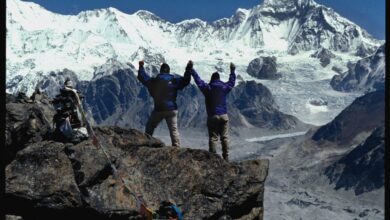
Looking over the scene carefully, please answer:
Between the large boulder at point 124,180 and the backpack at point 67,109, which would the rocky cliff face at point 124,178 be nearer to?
the large boulder at point 124,180

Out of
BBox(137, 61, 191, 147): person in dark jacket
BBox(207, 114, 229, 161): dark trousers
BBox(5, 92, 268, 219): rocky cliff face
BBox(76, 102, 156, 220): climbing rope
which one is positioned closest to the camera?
BBox(5, 92, 268, 219): rocky cliff face

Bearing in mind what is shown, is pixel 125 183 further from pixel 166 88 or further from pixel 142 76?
pixel 142 76

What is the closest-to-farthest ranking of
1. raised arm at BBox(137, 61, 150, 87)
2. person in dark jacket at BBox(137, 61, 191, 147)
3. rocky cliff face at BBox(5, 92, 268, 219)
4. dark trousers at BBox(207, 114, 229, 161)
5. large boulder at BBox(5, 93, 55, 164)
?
rocky cliff face at BBox(5, 92, 268, 219), large boulder at BBox(5, 93, 55, 164), dark trousers at BBox(207, 114, 229, 161), person in dark jacket at BBox(137, 61, 191, 147), raised arm at BBox(137, 61, 150, 87)


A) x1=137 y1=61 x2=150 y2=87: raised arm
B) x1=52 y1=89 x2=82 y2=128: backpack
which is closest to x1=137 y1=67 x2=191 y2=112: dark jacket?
x1=137 y1=61 x2=150 y2=87: raised arm

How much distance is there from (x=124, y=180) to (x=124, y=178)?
241 mm

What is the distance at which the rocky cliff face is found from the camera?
2094cm

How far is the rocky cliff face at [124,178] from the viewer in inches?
824

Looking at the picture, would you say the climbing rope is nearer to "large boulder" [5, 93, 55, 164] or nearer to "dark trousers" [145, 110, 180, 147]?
"large boulder" [5, 93, 55, 164]

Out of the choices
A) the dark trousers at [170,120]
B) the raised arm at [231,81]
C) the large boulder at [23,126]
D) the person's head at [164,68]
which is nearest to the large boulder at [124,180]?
the dark trousers at [170,120]

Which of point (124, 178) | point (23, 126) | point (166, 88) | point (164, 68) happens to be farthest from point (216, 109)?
point (23, 126)

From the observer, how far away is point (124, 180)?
903 inches

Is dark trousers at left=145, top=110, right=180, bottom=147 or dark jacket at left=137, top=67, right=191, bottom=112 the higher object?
dark jacket at left=137, top=67, right=191, bottom=112

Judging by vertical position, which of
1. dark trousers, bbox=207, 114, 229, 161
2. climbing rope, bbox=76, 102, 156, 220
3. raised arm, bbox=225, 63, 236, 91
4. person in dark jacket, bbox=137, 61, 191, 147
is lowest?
climbing rope, bbox=76, 102, 156, 220

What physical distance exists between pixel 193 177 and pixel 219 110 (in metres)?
4.18
